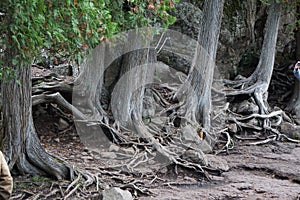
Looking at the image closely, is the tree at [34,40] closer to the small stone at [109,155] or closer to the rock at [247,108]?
the small stone at [109,155]

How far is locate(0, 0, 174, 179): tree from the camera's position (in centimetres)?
241

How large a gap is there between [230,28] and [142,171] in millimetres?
8372

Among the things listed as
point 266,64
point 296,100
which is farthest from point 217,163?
point 296,100

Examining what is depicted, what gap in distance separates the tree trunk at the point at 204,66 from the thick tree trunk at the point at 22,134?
3.87 m

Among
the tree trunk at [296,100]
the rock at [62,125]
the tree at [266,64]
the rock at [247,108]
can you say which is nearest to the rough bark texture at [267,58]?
the tree at [266,64]

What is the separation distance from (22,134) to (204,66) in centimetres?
463

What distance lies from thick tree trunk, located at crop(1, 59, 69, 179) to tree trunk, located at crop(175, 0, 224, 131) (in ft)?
12.7

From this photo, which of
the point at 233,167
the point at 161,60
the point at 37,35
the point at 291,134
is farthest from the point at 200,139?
the point at 37,35

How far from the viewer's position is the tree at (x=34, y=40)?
2412 millimetres

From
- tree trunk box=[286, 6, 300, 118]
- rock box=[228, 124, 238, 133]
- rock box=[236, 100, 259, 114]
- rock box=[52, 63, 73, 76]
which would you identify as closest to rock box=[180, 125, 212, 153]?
rock box=[228, 124, 238, 133]

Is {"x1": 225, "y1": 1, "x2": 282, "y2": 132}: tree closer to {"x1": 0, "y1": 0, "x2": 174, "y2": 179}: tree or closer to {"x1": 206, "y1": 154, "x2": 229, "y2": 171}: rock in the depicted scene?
{"x1": 206, "y1": 154, "x2": 229, "y2": 171}: rock

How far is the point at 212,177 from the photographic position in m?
5.66

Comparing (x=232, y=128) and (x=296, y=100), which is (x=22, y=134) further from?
(x=296, y=100)

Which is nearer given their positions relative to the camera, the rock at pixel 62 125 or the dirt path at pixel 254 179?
the dirt path at pixel 254 179
